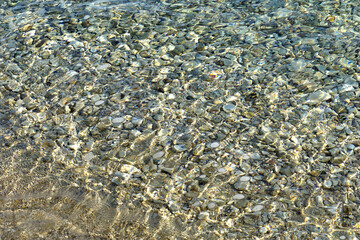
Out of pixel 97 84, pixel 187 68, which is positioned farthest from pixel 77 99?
pixel 187 68

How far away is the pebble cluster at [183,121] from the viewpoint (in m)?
3.26

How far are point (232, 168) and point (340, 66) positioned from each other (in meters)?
2.09

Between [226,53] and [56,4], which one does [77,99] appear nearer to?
[226,53]

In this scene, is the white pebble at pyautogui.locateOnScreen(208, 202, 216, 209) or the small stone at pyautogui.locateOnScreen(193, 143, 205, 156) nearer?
the white pebble at pyautogui.locateOnScreen(208, 202, 216, 209)

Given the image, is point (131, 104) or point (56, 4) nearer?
point (131, 104)

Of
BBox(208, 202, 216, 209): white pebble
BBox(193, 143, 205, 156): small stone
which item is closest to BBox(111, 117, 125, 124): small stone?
BBox(193, 143, 205, 156): small stone

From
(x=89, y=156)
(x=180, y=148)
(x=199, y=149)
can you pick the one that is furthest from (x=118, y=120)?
(x=199, y=149)

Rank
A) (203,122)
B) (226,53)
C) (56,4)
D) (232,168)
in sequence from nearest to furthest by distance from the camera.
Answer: (232,168)
(203,122)
(226,53)
(56,4)

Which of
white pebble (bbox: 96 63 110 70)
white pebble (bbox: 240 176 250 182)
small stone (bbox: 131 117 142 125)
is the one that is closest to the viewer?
white pebble (bbox: 240 176 250 182)

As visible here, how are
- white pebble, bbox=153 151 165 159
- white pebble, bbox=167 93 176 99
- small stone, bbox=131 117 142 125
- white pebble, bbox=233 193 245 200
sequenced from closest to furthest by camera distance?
white pebble, bbox=233 193 245 200 < white pebble, bbox=153 151 165 159 < small stone, bbox=131 117 142 125 < white pebble, bbox=167 93 176 99

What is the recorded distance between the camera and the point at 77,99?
4.58 metres

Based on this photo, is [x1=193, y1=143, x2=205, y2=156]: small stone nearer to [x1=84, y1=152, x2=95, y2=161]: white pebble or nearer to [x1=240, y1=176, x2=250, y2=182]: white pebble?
[x1=240, y1=176, x2=250, y2=182]: white pebble

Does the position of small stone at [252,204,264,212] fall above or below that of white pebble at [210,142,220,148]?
below

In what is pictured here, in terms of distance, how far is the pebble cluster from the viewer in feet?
10.7
